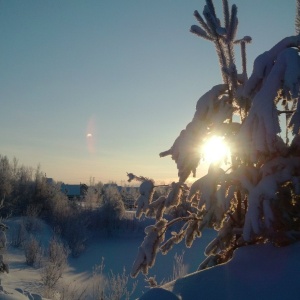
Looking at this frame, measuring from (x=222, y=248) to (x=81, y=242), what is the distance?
2270 centimetres

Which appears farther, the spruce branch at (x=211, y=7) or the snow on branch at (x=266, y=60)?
the spruce branch at (x=211, y=7)

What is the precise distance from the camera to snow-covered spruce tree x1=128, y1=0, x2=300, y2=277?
2.59 meters

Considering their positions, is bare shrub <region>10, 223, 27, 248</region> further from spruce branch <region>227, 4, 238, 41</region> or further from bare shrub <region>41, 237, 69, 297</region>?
spruce branch <region>227, 4, 238, 41</region>

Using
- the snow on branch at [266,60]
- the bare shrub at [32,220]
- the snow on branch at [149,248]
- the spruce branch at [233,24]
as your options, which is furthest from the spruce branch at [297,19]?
the bare shrub at [32,220]

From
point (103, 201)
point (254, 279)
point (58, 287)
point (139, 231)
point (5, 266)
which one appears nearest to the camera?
point (254, 279)

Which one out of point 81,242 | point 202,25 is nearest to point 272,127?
point 202,25

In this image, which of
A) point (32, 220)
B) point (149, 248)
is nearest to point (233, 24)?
point (149, 248)

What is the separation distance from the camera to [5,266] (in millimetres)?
8945

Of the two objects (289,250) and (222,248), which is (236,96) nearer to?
(289,250)

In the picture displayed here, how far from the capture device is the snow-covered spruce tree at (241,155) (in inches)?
102

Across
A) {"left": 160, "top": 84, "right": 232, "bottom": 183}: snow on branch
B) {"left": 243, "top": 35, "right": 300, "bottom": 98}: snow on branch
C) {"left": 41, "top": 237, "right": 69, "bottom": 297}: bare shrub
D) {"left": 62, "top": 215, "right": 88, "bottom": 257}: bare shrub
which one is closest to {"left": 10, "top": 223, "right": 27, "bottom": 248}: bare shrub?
{"left": 62, "top": 215, "right": 88, "bottom": 257}: bare shrub

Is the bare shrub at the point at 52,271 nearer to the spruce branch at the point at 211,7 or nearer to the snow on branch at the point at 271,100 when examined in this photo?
the spruce branch at the point at 211,7

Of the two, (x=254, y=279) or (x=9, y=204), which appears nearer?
(x=254, y=279)

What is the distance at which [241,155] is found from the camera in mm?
3188
